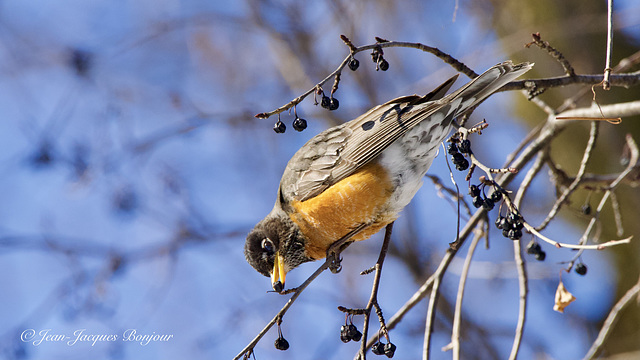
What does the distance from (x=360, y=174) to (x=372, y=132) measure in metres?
0.26

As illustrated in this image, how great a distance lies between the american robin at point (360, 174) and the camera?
3.03 metres

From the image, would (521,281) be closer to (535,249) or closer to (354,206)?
(535,249)

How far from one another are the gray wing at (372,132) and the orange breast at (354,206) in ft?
0.26

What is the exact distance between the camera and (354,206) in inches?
127

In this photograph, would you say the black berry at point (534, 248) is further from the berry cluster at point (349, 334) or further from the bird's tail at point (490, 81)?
the berry cluster at point (349, 334)

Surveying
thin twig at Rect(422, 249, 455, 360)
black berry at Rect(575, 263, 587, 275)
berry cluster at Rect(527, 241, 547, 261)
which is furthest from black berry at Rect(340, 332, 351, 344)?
black berry at Rect(575, 263, 587, 275)

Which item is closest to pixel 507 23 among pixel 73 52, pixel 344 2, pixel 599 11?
pixel 599 11

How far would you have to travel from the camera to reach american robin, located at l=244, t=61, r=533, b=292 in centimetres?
303

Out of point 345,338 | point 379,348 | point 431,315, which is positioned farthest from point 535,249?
point 345,338

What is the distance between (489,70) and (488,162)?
4.70 m

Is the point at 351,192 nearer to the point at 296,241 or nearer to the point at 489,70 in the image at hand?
the point at 296,241

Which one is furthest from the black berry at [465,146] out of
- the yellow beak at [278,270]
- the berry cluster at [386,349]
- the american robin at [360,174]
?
the yellow beak at [278,270]

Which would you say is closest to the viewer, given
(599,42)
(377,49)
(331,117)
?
(377,49)

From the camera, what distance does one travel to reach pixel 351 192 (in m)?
3.24
